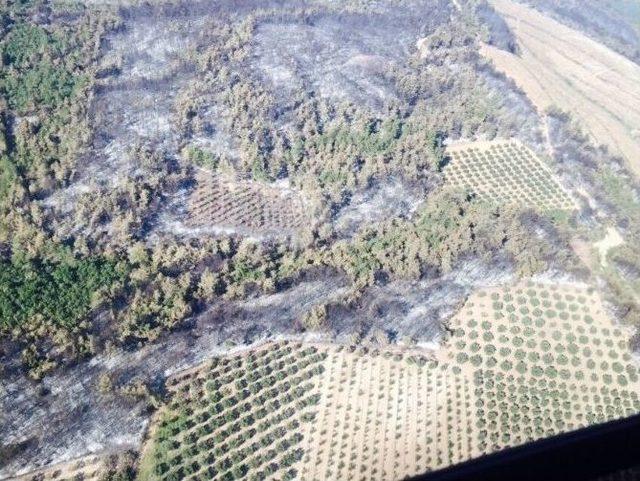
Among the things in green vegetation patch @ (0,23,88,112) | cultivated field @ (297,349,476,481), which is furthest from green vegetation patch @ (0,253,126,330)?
green vegetation patch @ (0,23,88,112)

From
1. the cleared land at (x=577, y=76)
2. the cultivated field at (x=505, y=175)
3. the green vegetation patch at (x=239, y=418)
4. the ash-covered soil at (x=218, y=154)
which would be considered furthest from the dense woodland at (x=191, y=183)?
the cleared land at (x=577, y=76)

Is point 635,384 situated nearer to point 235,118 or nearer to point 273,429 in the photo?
point 273,429

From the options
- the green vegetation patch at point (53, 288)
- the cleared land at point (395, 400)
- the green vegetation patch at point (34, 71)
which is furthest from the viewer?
the green vegetation patch at point (34, 71)

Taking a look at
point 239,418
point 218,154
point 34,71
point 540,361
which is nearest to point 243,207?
point 218,154

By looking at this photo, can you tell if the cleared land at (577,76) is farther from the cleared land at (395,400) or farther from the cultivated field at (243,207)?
the cultivated field at (243,207)

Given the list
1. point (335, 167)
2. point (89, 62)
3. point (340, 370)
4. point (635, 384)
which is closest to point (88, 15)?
point (89, 62)

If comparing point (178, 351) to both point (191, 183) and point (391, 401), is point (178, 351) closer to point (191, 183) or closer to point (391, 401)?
point (391, 401)
